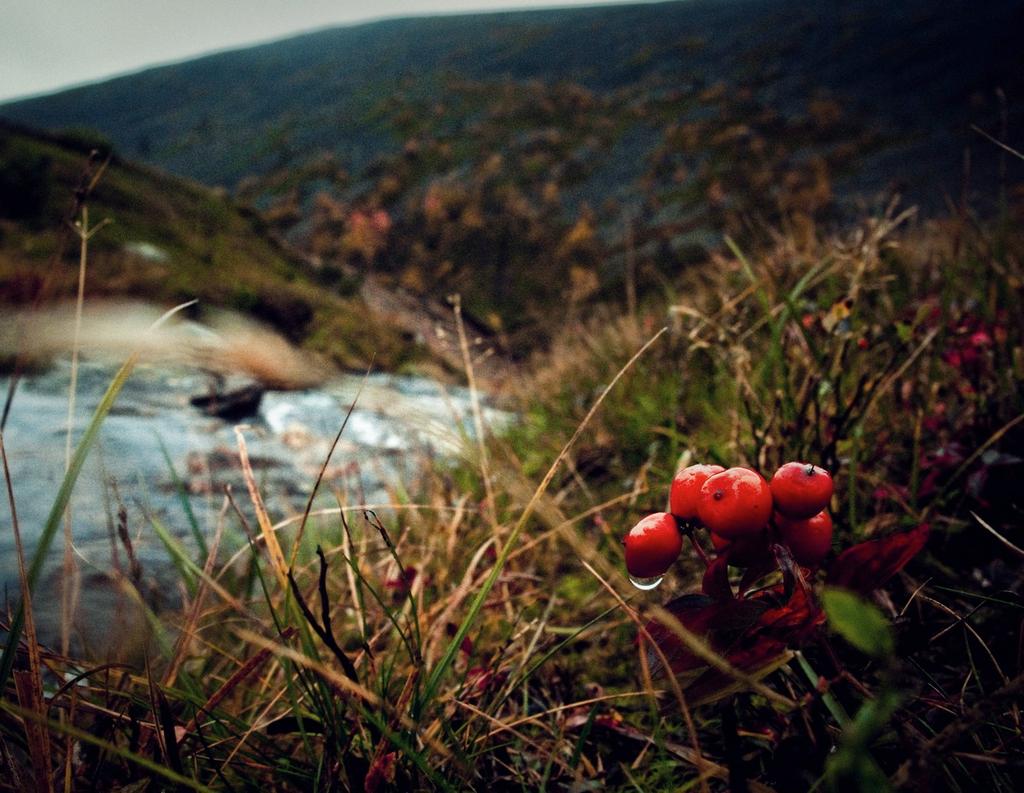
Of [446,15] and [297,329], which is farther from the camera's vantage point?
[446,15]

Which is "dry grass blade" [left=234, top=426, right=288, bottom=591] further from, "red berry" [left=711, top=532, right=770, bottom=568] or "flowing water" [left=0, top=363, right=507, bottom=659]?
"red berry" [left=711, top=532, right=770, bottom=568]

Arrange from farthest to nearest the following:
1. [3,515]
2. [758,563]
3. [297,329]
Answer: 1. [297,329]
2. [3,515]
3. [758,563]

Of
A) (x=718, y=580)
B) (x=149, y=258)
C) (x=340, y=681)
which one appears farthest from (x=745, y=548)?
(x=149, y=258)

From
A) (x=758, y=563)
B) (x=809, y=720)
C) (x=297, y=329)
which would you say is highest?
(x=758, y=563)

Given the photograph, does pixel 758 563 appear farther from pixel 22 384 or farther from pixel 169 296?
pixel 169 296

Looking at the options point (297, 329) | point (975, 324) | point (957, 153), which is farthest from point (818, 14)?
point (975, 324)

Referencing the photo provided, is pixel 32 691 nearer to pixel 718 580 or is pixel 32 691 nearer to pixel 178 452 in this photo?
pixel 718 580
